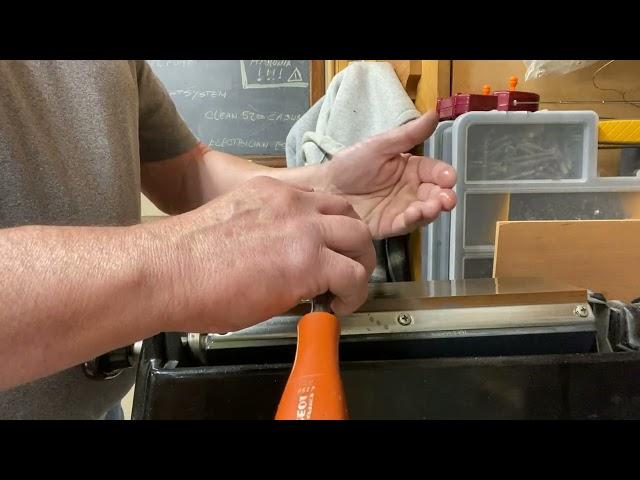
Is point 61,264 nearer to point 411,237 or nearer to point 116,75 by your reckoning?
point 116,75

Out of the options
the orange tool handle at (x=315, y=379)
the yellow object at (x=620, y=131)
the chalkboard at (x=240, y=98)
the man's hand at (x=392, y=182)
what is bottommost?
the orange tool handle at (x=315, y=379)

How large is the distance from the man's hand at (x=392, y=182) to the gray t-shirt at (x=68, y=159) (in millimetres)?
261

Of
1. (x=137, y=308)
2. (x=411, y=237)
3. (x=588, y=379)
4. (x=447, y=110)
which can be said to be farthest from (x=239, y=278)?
(x=411, y=237)

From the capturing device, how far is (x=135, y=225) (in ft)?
1.25

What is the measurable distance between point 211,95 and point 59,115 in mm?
1079

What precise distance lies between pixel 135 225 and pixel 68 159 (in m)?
0.23

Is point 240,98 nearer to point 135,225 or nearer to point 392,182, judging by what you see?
point 392,182

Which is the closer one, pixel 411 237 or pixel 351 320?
pixel 351 320

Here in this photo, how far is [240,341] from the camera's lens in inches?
17.1

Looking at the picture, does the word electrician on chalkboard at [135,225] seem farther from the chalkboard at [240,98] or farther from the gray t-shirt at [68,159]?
the chalkboard at [240,98]

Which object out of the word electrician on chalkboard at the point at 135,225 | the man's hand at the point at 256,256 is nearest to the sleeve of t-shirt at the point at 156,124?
the word electrician on chalkboard at the point at 135,225

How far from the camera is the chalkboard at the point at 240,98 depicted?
1594 mm

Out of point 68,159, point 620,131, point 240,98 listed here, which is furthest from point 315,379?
point 240,98

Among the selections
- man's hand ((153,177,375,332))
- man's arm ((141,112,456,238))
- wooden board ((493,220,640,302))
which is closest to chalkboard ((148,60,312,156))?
man's arm ((141,112,456,238))
